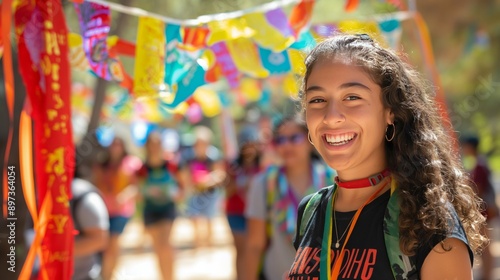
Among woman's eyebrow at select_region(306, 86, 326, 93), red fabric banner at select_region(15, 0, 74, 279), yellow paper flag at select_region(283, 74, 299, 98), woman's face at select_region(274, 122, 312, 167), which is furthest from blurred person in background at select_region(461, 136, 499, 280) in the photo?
woman's eyebrow at select_region(306, 86, 326, 93)

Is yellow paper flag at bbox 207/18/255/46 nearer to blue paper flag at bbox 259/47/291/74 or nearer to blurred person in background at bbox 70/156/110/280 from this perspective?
blue paper flag at bbox 259/47/291/74

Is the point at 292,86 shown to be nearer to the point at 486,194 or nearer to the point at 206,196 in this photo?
the point at 486,194

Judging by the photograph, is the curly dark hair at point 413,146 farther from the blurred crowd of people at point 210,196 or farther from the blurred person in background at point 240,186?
the blurred person in background at point 240,186

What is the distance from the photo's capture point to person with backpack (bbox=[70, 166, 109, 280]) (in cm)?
420

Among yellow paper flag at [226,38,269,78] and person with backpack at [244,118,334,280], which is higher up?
yellow paper flag at [226,38,269,78]

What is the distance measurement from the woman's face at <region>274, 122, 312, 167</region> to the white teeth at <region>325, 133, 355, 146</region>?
2.63m

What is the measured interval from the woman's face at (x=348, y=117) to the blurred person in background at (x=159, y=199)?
5885 millimetres


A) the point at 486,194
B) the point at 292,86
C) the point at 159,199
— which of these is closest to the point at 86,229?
the point at 292,86

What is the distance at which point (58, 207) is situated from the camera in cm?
304

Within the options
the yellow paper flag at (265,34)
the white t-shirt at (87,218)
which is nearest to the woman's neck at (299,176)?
the yellow paper flag at (265,34)

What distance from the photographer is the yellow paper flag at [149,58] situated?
12.5 ft

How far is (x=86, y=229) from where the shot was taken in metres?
4.22

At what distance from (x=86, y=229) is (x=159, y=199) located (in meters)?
4.06

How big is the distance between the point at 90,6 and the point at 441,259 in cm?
227
